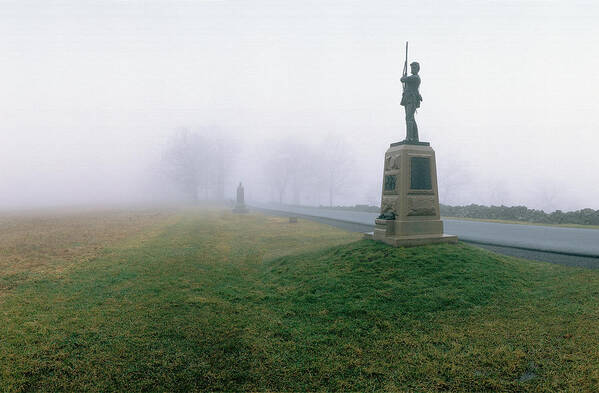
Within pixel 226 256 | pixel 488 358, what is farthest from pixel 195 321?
pixel 226 256

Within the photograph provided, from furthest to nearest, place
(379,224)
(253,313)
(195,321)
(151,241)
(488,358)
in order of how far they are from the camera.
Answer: (151,241)
(379,224)
(253,313)
(195,321)
(488,358)

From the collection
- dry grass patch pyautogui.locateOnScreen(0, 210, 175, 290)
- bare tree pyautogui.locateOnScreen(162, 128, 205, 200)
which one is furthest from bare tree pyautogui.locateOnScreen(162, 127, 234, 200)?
dry grass patch pyautogui.locateOnScreen(0, 210, 175, 290)

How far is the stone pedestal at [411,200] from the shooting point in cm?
879

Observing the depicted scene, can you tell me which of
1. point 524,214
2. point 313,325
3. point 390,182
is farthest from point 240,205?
point 313,325

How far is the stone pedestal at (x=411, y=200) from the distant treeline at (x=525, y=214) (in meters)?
12.7

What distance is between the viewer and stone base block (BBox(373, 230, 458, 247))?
8359mm

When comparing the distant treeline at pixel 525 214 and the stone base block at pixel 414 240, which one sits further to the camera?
the distant treeline at pixel 525 214

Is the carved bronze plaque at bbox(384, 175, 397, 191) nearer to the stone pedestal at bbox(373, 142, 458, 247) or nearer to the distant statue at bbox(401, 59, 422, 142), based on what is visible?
the stone pedestal at bbox(373, 142, 458, 247)

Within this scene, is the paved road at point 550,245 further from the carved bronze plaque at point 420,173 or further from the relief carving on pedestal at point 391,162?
the relief carving on pedestal at point 391,162

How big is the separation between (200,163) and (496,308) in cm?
5039

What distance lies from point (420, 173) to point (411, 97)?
2.43 metres

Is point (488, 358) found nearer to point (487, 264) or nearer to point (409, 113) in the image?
point (487, 264)

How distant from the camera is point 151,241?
45.7ft

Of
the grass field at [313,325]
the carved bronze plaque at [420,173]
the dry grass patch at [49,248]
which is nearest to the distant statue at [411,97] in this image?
the carved bronze plaque at [420,173]
